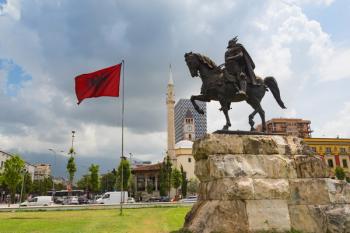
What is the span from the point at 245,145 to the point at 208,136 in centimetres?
118

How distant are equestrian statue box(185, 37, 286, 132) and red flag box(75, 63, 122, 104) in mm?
7432

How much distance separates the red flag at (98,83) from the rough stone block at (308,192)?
11338 mm

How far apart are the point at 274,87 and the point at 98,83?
9.64 meters

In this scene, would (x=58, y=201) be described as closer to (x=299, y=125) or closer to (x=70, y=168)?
(x=70, y=168)

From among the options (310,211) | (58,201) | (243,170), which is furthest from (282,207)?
(58,201)

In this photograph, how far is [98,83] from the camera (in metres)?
17.8

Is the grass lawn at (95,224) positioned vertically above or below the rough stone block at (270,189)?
below

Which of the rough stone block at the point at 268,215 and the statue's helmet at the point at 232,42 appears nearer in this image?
the rough stone block at the point at 268,215

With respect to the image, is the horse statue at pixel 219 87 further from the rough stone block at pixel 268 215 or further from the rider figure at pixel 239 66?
the rough stone block at pixel 268 215

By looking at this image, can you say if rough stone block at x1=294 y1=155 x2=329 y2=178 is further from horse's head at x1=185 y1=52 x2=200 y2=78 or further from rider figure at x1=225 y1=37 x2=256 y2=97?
horse's head at x1=185 y1=52 x2=200 y2=78

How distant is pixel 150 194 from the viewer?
84.3 meters

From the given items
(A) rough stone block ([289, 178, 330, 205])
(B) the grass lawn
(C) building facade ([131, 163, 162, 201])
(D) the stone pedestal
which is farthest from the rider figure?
(C) building facade ([131, 163, 162, 201])

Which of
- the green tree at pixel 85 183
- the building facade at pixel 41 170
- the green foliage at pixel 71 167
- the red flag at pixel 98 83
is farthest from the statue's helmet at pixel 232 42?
the building facade at pixel 41 170

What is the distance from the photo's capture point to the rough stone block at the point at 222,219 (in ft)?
28.4
